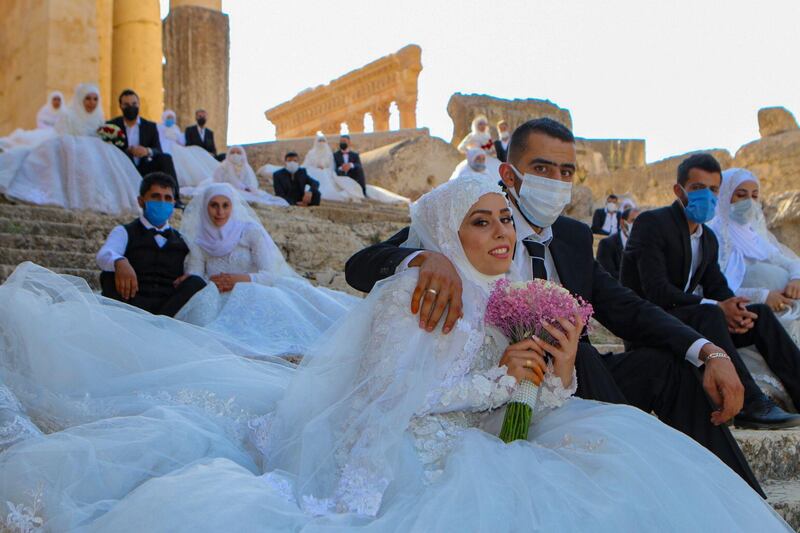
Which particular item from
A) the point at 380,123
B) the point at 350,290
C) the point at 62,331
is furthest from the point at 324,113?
the point at 62,331

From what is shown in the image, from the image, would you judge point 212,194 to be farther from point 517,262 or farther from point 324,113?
point 324,113

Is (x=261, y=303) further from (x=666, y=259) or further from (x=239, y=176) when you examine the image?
(x=239, y=176)

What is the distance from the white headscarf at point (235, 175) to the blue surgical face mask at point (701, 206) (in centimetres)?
934

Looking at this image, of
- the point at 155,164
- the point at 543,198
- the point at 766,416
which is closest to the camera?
the point at 543,198

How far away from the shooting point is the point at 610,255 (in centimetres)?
857

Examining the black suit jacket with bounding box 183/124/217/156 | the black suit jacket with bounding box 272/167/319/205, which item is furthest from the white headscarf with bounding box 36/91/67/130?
the black suit jacket with bounding box 272/167/319/205

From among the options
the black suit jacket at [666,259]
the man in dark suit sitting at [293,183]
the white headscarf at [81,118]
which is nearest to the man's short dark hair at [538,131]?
the black suit jacket at [666,259]

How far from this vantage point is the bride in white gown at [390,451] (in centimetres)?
232

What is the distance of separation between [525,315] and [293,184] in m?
11.8

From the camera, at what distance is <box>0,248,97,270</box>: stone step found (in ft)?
24.5

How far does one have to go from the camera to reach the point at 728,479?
8.35 ft

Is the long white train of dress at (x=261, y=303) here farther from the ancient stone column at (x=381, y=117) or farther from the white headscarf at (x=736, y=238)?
the ancient stone column at (x=381, y=117)

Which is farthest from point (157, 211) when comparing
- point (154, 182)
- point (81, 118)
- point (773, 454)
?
point (81, 118)

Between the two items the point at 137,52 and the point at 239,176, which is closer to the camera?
the point at 239,176
